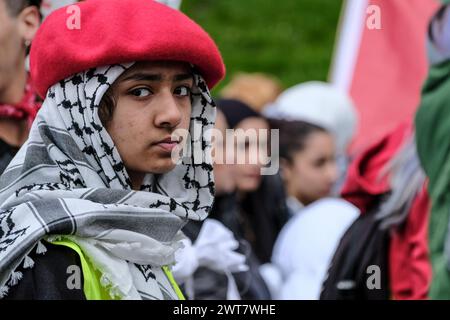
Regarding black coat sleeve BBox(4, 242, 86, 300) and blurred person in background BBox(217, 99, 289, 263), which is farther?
blurred person in background BBox(217, 99, 289, 263)

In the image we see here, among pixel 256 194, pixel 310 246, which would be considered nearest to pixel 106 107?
pixel 310 246

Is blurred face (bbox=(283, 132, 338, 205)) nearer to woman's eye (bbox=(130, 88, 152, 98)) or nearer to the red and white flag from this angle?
the red and white flag

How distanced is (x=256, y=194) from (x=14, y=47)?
9.14ft

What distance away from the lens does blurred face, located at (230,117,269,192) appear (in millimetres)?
5879

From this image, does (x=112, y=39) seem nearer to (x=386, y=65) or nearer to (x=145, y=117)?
(x=145, y=117)

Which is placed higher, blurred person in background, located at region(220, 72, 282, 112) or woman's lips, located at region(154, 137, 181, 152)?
woman's lips, located at region(154, 137, 181, 152)

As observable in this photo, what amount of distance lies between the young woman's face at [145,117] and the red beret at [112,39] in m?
0.05

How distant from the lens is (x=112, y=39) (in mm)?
2826

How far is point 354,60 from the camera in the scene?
24.7ft

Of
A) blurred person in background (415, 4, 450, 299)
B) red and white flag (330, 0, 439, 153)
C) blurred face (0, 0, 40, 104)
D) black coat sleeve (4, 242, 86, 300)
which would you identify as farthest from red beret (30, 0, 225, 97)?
red and white flag (330, 0, 439, 153)

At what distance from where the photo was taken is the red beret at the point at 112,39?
2.83 metres

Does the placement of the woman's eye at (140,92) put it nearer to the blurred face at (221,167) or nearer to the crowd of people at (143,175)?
the crowd of people at (143,175)

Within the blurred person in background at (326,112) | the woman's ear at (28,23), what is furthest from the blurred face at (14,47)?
the blurred person in background at (326,112)
